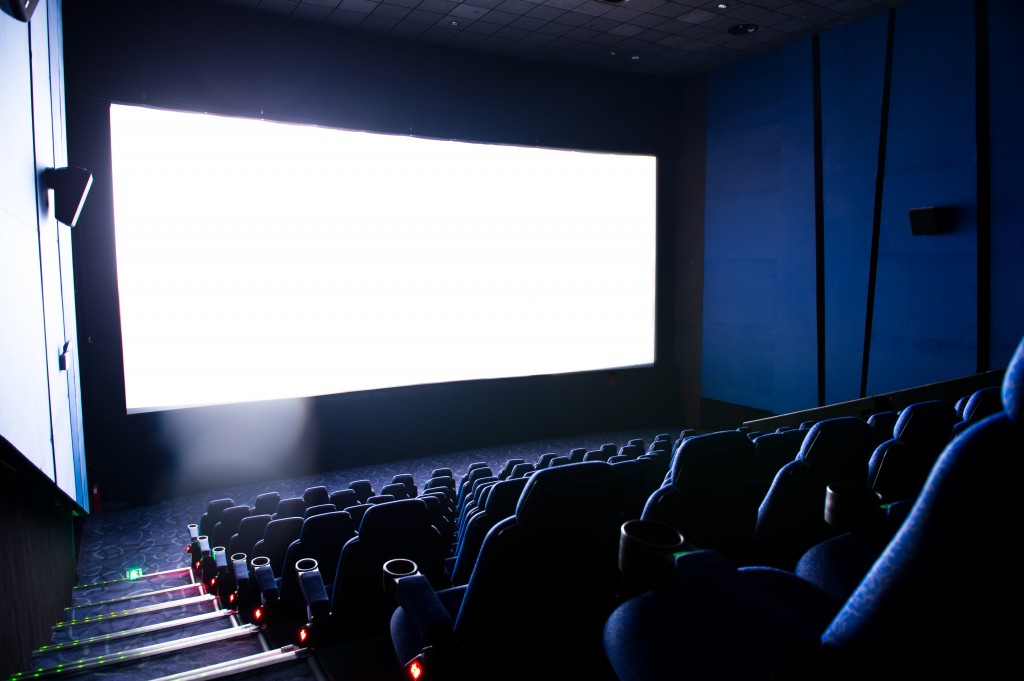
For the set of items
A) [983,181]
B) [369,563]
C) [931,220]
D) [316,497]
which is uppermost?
[983,181]

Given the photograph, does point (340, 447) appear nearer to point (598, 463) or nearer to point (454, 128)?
point (454, 128)

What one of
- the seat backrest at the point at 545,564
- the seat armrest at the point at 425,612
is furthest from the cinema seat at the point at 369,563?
the seat backrest at the point at 545,564

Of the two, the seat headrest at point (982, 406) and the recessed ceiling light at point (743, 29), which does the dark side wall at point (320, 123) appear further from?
the seat headrest at point (982, 406)

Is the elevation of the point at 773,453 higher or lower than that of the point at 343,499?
higher

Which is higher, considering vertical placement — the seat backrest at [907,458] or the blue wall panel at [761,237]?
the blue wall panel at [761,237]

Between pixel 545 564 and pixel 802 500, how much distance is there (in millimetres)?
981

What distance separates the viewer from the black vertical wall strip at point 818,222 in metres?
7.31

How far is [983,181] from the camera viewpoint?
5.87 meters

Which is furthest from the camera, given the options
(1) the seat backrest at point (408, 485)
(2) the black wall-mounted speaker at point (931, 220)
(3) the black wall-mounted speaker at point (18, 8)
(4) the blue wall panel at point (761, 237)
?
(4) the blue wall panel at point (761, 237)

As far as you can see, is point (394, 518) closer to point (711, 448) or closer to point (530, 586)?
point (530, 586)

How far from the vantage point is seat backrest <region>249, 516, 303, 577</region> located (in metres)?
3.20

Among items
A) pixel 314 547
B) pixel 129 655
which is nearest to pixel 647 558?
pixel 314 547

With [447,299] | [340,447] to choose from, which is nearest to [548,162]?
[447,299]

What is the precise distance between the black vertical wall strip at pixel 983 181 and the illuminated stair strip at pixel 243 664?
6296mm
